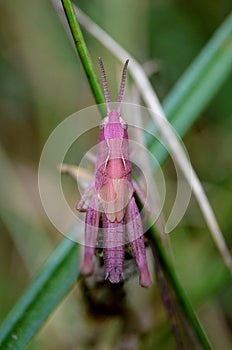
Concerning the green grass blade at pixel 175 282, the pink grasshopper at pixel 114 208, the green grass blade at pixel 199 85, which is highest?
the green grass blade at pixel 199 85

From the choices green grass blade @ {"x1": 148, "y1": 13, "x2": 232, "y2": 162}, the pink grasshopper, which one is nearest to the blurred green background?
green grass blade @ {"x1": 148, "y1": 13, "x2": 232, "y2": 162}

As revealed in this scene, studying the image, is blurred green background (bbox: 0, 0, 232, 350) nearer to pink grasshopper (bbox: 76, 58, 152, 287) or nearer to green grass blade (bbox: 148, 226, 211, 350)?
green grass blade (bbox: 148, 226, 211, 350)

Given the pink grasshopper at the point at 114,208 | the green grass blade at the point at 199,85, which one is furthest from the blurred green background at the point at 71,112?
the pink grasshopper at the point at 114,208

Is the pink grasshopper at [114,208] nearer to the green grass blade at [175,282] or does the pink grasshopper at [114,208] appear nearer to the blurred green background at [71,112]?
the green grass blade at [175,282]

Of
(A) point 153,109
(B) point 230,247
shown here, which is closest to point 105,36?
(A) point 153,109

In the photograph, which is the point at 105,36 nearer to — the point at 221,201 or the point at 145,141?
the point at 145,141

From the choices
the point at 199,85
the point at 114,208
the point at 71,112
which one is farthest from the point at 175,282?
the point at 71,112
